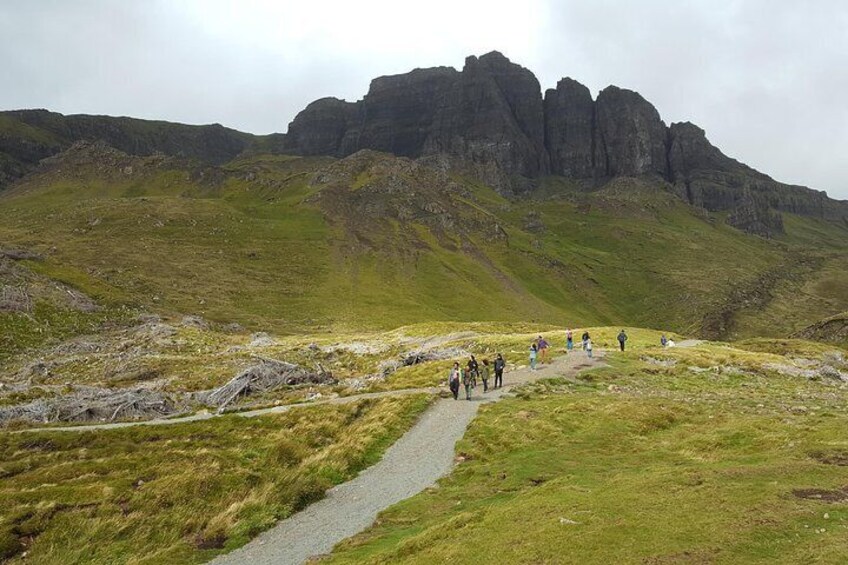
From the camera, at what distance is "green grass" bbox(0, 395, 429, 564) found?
2012 cm

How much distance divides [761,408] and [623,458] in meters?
14.9

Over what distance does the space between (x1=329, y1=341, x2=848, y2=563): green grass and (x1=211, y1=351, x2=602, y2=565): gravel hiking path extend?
1.07 m

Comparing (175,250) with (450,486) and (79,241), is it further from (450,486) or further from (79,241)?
(450,486)

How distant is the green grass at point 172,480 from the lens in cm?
2012

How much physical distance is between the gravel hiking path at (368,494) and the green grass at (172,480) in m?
0.83

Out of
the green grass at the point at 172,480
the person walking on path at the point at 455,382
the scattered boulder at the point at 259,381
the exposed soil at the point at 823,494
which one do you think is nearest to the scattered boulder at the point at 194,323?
the scattered boulder at the point at 259,381

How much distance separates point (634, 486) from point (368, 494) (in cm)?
1182

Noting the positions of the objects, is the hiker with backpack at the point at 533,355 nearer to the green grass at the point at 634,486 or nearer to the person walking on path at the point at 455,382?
the green grass at the point at 634,486

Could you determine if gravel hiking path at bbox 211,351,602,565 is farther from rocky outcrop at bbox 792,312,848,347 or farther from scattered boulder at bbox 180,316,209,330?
rocky outcrop at bbox 792,312,848,347

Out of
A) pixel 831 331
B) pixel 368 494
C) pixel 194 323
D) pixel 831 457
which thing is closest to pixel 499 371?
pixel 368 494

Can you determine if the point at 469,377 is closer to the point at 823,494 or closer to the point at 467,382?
the point at 467,382

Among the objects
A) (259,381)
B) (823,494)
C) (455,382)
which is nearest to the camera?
(823,494)

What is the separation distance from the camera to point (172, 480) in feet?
82.1

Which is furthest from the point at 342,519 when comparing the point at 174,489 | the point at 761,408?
the point at 761,408
